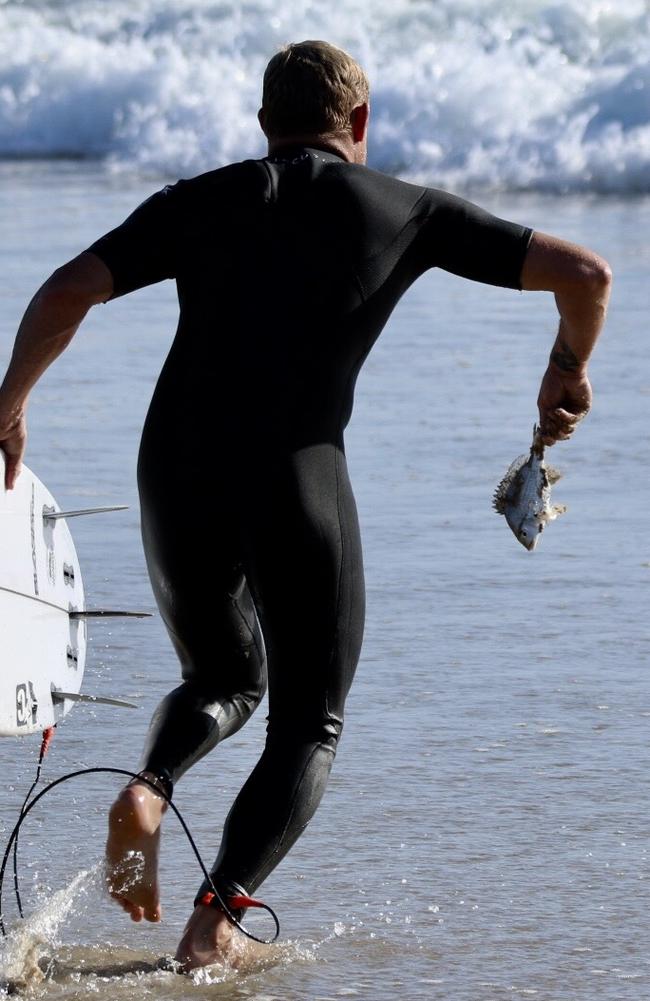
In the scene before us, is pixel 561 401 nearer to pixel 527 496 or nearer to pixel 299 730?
pixel 527 496

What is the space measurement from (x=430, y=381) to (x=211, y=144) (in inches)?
493

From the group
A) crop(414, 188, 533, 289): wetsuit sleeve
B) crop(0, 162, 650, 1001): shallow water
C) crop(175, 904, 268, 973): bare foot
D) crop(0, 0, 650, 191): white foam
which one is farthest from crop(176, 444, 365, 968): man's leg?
crop(0, 0, 650, 191): white foam

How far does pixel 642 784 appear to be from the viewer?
4.06 m

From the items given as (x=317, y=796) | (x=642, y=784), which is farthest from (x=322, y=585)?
(x=642, y=784)

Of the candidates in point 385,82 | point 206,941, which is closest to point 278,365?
point 206,941

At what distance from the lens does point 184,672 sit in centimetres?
348

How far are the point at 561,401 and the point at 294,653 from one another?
25.5 inches

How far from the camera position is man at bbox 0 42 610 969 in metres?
3.15

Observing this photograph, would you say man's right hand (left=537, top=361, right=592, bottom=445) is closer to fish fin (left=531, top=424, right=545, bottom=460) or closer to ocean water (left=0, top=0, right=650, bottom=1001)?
fish fin (left=531, top=424, right=545, bottom=460)

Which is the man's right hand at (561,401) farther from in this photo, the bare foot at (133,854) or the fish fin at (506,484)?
the bare foot at (133,854)

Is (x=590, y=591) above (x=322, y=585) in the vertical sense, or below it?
below

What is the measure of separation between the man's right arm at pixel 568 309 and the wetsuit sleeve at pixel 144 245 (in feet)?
1.90

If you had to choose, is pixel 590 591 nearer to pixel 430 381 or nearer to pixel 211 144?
pixel 430 381

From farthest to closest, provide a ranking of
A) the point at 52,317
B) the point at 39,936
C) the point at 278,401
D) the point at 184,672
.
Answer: the point at 184,672 < the point at 39,936 < the point at 278,401 < the point at 52,317
